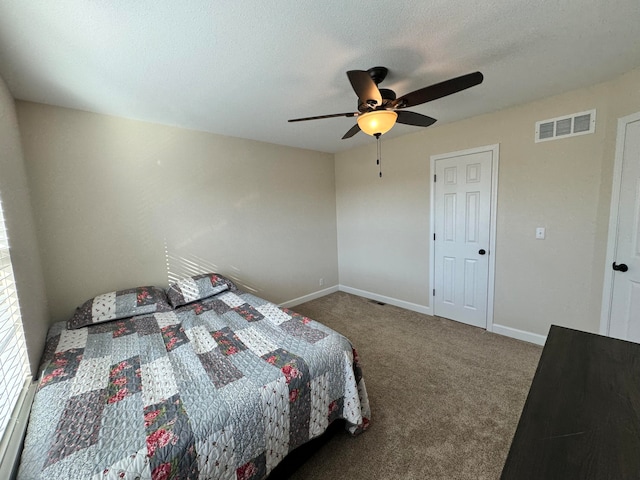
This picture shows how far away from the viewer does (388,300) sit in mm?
3902

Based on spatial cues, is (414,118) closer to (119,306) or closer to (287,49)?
(287,49)

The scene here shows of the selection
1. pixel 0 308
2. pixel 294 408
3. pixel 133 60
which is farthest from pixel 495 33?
pixel 0 308

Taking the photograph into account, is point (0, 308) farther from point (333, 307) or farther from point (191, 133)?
point (333, 307)

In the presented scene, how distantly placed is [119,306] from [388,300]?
323cm

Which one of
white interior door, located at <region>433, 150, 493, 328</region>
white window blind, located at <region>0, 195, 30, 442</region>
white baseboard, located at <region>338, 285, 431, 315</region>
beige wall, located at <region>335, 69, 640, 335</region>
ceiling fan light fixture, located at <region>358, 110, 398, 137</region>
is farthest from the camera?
white baseboard, located at <region>338, 285, 431, 315</region>

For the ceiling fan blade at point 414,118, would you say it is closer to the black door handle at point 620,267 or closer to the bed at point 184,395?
the bed at point 184,395

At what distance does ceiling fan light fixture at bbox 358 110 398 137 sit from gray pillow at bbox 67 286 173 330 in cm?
227

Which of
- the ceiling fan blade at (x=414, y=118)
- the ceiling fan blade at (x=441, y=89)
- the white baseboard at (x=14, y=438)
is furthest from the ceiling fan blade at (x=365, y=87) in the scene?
the white baseboard at (x=14, y=438)

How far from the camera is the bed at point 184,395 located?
0.98 metres

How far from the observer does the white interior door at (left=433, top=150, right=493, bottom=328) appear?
288 centimetres

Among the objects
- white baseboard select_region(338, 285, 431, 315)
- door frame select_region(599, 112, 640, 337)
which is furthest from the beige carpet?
door frame select_region(599, 112, 640, 337)

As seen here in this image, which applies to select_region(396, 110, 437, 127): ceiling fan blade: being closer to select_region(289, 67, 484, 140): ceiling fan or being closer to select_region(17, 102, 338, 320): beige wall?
select_region(289, 67, 484, 140): ceiling fan

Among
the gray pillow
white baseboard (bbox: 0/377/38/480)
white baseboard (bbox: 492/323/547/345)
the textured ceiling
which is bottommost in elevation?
white baseboard (bbox: 492/323/547/345)

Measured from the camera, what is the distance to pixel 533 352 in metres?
2.50
